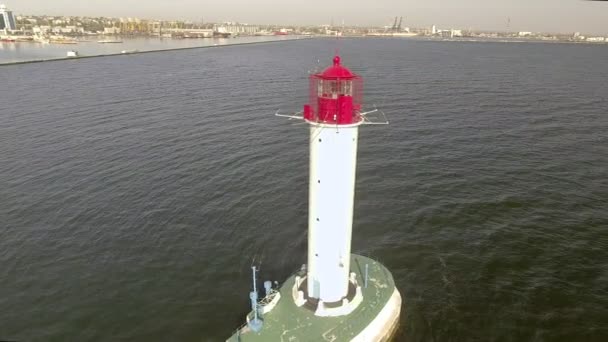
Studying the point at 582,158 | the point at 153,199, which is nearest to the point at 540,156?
the point at 582,158

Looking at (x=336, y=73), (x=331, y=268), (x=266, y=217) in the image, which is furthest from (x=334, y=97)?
(x=266, y=217)

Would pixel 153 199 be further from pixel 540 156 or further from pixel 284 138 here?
pixel 540 156

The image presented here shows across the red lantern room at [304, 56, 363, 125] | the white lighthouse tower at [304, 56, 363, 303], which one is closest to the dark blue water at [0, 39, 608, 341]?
the white lighthouse tower at [304, 56, 363, 303]

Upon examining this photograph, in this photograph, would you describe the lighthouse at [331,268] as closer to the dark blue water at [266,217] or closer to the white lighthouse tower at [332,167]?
the white lighthouse tower at [332,167]

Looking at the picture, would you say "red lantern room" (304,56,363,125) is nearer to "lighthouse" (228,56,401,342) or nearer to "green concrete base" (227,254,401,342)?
"lighthouse" (228,56,401,342)

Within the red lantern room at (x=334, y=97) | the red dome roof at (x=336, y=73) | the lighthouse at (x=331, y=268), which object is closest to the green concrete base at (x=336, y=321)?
the lighthouse at (x=331, y=268)

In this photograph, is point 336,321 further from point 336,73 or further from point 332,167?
point 336,73
